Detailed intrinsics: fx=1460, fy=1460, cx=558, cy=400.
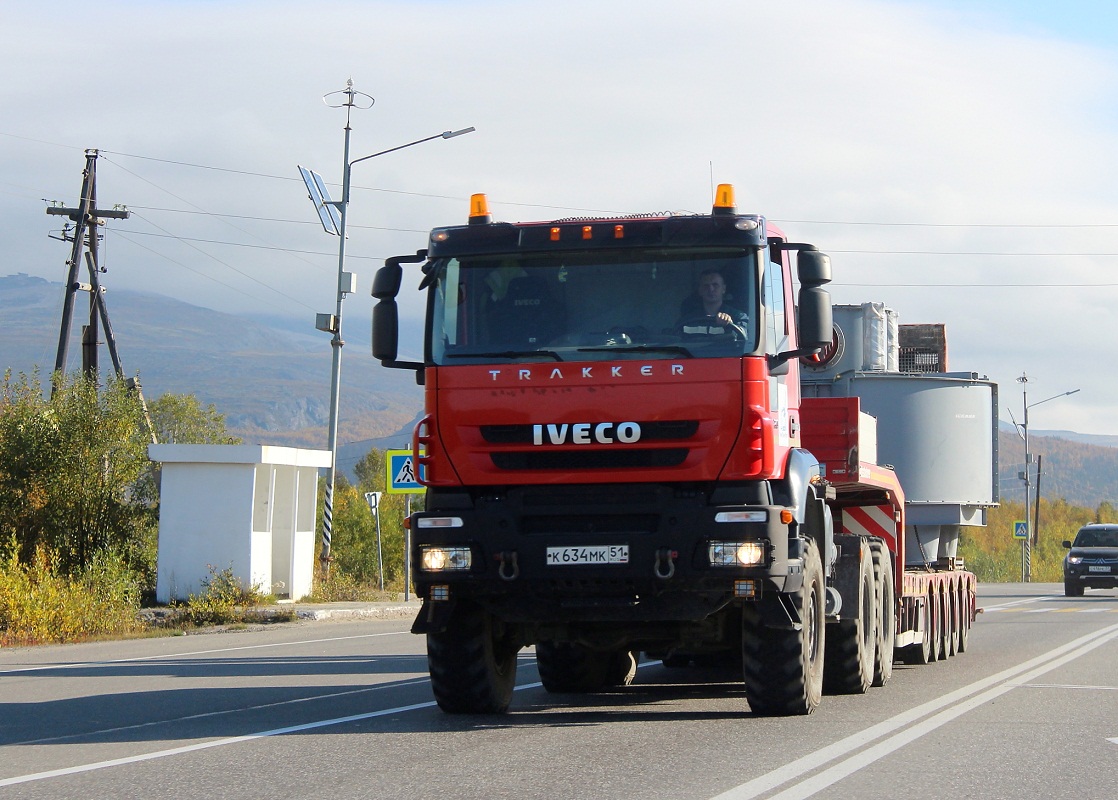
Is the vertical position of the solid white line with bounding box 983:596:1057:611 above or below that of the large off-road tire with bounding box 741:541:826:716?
below

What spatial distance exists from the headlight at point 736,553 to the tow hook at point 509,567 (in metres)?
1.24

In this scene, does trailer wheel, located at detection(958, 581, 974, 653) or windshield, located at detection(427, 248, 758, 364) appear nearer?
windshield, located at detection(427, 248, 758, 364)

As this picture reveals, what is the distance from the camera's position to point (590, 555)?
30.5ft

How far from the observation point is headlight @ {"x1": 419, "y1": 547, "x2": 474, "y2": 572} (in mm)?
9484

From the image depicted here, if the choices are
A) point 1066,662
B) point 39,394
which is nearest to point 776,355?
point 1066,662

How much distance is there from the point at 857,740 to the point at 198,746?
3.99 m

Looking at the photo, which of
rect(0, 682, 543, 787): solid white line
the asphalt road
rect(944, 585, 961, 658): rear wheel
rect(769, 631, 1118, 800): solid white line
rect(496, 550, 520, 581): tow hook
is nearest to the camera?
rect(769, 631, 1118, 800): solid white line

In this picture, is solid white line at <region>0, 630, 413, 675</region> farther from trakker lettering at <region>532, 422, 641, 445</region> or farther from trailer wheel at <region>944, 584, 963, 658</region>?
trakker lettering at <region>532, 422, 641, 445</region>

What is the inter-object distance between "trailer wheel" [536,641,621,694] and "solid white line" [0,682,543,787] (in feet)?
4.29

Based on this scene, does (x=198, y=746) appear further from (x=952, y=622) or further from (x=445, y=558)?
(x=952, y=622)

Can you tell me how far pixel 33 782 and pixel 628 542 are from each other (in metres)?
3.76

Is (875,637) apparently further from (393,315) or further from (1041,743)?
(393,315)

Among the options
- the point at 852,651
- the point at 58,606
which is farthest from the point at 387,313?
the point at 58,606

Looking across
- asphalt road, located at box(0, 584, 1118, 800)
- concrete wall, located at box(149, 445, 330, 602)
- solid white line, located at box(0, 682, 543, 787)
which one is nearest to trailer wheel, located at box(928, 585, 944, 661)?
asphalt road, located at box(0, 584, 1118, 800)
